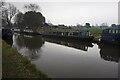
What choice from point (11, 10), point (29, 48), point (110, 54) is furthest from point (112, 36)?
point (11, 10)

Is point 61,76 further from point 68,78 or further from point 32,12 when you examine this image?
point 32,12

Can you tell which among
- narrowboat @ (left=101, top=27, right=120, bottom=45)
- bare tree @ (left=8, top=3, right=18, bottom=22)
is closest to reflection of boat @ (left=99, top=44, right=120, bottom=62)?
narrowboat @ (left=101, top=27, right=120, bottom=45)

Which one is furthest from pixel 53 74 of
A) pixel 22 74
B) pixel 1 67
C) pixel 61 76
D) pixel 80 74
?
pixel 1 67

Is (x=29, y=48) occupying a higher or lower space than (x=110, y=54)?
higher

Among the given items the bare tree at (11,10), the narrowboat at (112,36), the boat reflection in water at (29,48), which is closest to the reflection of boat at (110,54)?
the narrowboat at (112,36)

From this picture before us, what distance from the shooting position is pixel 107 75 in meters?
9.49

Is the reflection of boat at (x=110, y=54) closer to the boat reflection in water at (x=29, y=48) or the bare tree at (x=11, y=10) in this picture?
the boat reflection in water at (x=29, y=48)

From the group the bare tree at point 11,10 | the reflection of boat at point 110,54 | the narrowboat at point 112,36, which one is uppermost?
the bare tree at point 11,10

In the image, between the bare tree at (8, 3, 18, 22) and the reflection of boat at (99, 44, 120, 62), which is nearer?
the reflection of boat at (99, 44, 120, 62)

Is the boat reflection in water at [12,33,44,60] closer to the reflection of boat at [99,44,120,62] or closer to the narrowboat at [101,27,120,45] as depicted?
the reflection of boat at [99,44,120,62]

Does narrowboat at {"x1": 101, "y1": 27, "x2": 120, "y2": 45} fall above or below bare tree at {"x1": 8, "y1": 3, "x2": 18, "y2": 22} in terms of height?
below

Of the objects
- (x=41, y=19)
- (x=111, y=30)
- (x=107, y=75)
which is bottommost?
(x=107, y=75)

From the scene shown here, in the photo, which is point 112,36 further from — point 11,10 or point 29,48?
point 11,10

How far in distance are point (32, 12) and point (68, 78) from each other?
2184 inches
